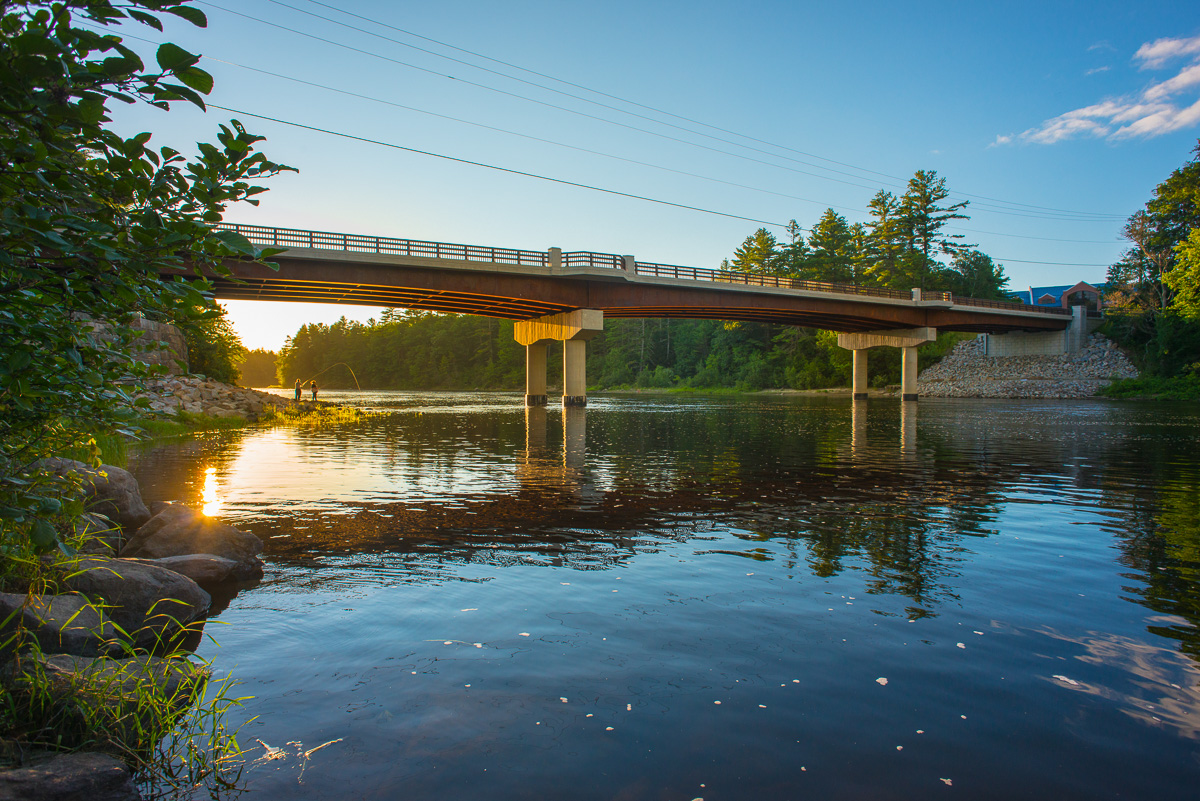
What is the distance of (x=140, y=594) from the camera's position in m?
6.88

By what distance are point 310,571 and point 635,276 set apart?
4367 cm

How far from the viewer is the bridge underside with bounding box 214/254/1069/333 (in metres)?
42.9

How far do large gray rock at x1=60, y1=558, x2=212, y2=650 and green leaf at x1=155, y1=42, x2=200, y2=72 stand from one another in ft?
17.1

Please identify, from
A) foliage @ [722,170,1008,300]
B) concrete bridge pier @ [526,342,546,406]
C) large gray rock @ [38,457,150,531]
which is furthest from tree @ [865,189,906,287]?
large gray rock @ [38,457,150,531]

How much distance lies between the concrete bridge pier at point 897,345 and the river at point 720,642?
61.4 meters

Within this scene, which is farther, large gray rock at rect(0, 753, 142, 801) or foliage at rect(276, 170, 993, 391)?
foliage at rect(276, 170, 993, 391)

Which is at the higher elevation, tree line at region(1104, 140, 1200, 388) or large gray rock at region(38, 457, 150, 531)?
tree line at region(1104, 140, 1200, 388)

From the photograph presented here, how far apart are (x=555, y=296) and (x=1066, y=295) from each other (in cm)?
7041

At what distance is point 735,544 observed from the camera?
34.0 feet

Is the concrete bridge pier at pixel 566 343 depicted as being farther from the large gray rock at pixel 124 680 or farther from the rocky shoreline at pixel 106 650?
the large gray rock at pixel 124 680

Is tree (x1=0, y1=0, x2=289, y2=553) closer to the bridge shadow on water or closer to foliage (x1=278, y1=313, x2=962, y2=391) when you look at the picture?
the bridge shadow on water

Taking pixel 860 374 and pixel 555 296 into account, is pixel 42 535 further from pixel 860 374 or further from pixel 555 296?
pixel 860 374

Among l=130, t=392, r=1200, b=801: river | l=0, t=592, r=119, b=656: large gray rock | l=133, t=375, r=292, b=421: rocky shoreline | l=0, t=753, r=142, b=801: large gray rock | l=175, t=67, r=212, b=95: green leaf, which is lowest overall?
l=130, t=392, r=1200, b=801: river

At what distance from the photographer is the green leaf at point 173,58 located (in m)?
2.98
